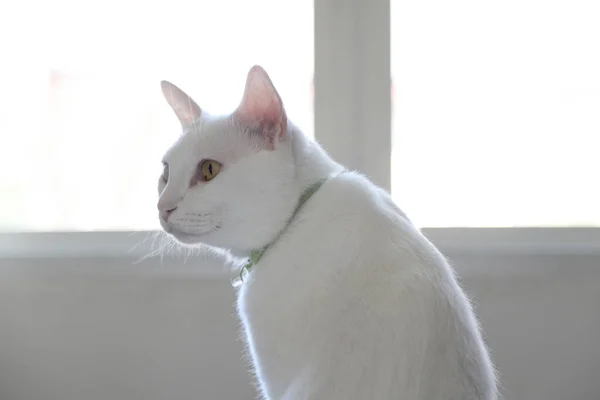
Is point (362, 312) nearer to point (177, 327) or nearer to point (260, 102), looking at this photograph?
point (260, 102)

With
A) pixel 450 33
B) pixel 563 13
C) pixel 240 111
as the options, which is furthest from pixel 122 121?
pixel 563 13

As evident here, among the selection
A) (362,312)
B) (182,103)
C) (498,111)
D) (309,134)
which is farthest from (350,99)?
(362,312)

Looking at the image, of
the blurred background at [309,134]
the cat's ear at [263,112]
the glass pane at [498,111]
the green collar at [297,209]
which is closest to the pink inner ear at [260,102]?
the cat's ear at [263,112]

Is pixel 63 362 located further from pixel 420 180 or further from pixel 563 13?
pixel 563 13

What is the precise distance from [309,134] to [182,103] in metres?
0.49

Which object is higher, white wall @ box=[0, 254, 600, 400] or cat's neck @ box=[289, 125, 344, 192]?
cat's neck @ box=[289, 125, 344, 192]

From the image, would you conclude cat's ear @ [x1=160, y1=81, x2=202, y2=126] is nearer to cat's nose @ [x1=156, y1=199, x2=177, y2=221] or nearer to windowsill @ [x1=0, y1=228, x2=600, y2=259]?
cat's nose @ [x1=156, y1=199, x2=177, y2=221]

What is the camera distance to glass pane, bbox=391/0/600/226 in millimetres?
1353

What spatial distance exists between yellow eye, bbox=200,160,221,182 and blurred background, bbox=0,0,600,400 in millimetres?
533

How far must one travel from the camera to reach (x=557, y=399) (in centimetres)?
126

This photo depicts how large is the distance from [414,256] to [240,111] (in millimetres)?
321

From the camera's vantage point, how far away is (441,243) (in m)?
A: 1.29

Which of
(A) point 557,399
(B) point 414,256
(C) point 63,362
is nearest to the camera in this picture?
(B) point 414,256

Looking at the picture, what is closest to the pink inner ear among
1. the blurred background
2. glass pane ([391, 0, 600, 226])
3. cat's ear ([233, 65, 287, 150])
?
cat's ear ([233, 65, 287, 150])
